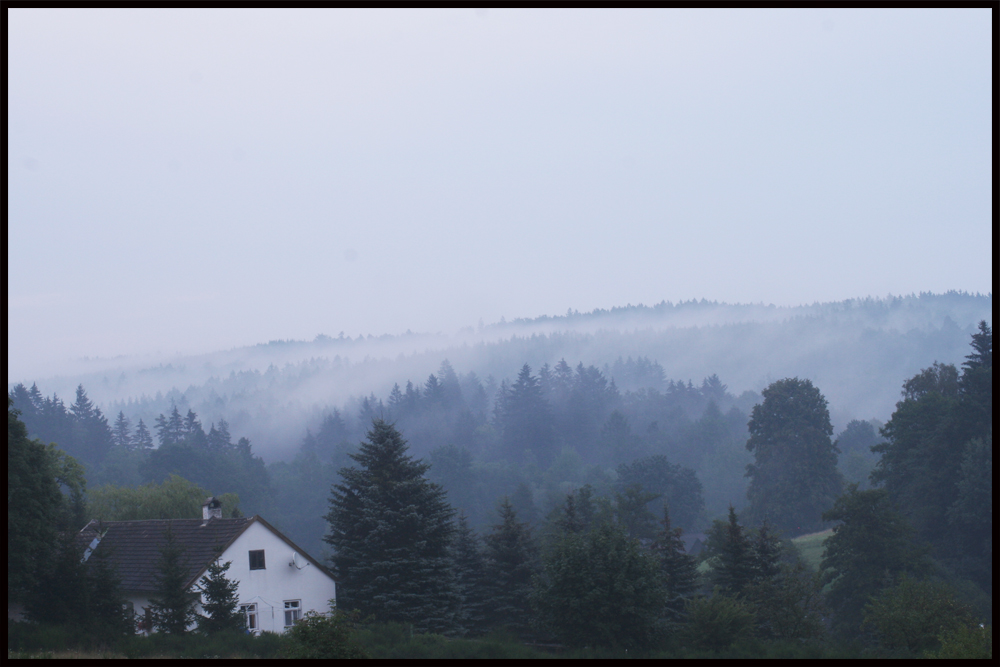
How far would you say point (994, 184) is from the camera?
17.0 meters

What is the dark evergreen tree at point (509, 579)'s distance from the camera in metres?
38.8

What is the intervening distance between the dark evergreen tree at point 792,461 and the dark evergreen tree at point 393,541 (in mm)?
50789

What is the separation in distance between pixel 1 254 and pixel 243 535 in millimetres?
20569

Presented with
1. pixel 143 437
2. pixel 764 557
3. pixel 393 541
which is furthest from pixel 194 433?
pixel 764 557

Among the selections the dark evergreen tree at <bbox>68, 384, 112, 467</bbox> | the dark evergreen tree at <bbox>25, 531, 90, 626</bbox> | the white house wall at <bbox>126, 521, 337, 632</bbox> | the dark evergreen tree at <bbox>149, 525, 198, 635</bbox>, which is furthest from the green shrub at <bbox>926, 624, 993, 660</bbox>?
the dark evergreen tree at <bbox>68, 384, 112, 467</bbox>

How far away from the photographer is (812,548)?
64.8 meters

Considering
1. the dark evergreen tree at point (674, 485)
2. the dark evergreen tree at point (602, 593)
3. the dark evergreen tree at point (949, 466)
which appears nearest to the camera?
the dark evergreen tree at point (602, 593)

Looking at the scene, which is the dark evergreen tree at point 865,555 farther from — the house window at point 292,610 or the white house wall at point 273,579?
the house window at point 292,610

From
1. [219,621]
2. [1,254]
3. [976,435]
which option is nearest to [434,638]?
[219,621]

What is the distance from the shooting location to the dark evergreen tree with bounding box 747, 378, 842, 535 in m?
80.7

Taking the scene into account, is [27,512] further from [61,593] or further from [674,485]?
[674,485]

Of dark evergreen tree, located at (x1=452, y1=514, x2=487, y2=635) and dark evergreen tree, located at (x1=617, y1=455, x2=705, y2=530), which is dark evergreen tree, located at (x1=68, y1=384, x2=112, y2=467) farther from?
dark evergreen tree, located at (x1=452, y1=514, x2=487, y2=635)

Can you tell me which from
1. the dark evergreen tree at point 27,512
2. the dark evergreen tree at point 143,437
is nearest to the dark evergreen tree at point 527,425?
the dark evergreen tree at point 143,437

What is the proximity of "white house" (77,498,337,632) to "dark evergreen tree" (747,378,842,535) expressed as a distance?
175 ft
